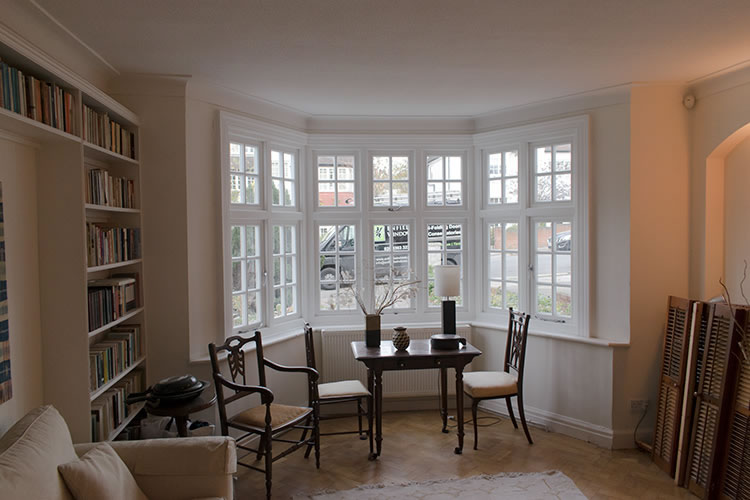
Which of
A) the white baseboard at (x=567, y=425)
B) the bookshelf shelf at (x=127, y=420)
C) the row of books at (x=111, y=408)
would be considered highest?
the row of books at (x=111, y=408)

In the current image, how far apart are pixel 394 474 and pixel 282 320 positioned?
5.89ft

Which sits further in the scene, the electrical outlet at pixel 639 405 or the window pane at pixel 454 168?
the window pane at pixel 454 168

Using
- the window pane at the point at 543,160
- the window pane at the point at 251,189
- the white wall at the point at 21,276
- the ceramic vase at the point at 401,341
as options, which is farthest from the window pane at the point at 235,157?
the window pane at the point at 543,160

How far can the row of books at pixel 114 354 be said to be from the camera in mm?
3016

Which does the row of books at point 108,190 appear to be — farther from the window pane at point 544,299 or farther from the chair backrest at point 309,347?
the window pane at point 544,299

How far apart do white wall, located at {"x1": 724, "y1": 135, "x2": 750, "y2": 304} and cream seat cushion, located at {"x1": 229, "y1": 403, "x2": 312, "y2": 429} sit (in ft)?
11.2

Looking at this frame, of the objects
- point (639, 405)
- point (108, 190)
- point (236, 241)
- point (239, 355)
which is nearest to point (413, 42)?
point (108, 190)

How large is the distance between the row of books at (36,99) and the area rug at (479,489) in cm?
279

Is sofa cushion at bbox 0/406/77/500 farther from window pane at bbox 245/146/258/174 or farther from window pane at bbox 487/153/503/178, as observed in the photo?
window pane at bbox 487/153/503/178

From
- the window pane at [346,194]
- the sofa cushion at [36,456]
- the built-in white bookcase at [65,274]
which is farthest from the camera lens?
the window pane at [346,194]

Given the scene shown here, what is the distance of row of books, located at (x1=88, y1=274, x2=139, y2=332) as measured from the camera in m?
3.04

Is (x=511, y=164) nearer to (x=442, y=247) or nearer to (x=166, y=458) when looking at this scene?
(x=442, y=247)

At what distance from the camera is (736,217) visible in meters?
3.96

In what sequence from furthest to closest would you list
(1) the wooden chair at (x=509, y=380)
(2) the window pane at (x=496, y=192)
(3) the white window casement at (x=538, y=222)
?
(2) the window pane at (x=496, y=192) → (3) the white window casement at (x=538, y=222) → (1) the wooden chair at (x=509, y=380)
